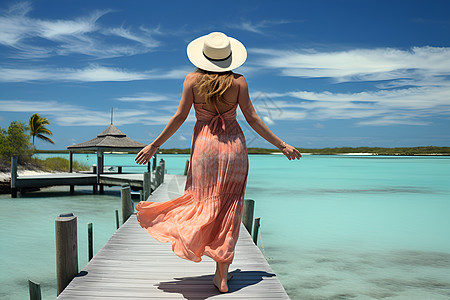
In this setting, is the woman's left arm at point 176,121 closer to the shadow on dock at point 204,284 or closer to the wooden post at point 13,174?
the shadow on dock at point 204,284

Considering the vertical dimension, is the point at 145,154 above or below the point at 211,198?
above

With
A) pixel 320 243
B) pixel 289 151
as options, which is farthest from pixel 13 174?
pixel 289 151

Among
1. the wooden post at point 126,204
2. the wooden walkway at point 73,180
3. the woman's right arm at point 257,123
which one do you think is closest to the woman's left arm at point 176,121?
the woman's right arm at point 257,123

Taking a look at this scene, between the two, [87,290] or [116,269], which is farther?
[116,269]

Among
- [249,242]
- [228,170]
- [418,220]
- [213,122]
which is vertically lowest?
[418,220]

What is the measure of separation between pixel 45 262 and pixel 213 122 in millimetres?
7796

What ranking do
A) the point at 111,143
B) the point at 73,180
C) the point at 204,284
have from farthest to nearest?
the point at 111,143 < the point at 73,180 < the point at 204,284

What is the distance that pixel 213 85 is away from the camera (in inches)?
118

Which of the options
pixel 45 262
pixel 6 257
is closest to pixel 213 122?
pixel 45 262

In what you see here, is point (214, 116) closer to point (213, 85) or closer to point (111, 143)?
point (213, 85)

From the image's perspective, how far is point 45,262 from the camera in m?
9.02

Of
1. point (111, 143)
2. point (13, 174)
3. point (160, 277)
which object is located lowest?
point (160, 277)

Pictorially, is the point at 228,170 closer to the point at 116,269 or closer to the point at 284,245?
the point at 116,269

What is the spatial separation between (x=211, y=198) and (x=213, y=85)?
0.90 meters
